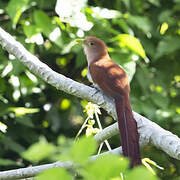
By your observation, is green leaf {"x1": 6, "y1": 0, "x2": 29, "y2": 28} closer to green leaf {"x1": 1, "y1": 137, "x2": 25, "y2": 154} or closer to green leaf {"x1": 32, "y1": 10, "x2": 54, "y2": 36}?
green leaf {"x1": 32, "y1": 10, "x2": 54, "y2": 36}

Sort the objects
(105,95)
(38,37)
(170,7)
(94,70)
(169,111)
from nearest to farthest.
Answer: (105,95) < (94,70) < (38,37) < (169,111) < (170,7)

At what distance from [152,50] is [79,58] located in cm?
64

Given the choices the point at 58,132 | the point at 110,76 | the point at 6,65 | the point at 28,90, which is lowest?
the point at 58,132

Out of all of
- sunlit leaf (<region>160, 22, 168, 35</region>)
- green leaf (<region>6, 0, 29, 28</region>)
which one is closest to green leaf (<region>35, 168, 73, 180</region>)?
green leaf (<region>6, 0, 29, 28</region>)

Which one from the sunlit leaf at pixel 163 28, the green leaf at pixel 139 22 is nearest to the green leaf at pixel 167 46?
the sunlit leaf at pixel 163 28

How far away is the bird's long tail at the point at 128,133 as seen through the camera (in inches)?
60.3

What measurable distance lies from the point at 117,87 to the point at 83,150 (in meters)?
1.71

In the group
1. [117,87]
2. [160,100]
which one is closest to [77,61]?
[160,100]

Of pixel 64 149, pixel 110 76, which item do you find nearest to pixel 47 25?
pixel 110 76

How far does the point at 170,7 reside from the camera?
3576 millimetres

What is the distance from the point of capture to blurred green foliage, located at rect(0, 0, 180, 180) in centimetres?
280

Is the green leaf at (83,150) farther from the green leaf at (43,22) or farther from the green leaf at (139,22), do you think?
the green leaf at (139,22)

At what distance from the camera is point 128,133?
1658mm

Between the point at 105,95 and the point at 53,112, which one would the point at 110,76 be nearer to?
the point at 105,95
